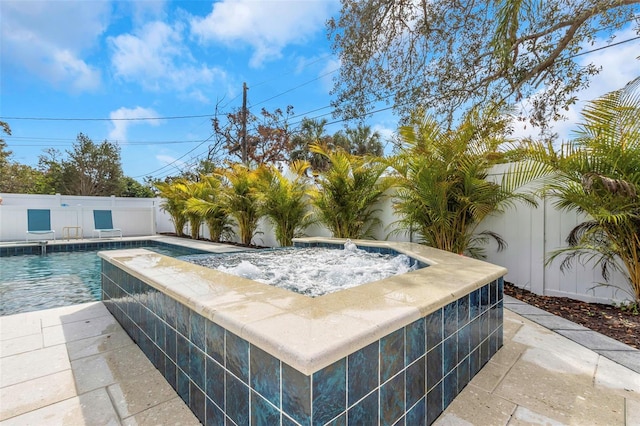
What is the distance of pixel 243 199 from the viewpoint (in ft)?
27.6

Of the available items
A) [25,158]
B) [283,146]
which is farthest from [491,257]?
[25,158]

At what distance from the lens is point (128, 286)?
273 centimetres

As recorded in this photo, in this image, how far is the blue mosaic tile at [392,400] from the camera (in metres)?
1.30

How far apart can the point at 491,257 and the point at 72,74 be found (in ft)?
53.3

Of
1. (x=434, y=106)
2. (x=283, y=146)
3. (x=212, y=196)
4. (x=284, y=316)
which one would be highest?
(x=283, y=146)

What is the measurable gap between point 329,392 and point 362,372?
170 mm

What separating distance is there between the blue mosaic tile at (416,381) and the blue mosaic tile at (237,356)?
0.71m

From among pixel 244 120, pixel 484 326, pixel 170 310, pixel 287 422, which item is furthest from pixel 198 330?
pixel 244 120

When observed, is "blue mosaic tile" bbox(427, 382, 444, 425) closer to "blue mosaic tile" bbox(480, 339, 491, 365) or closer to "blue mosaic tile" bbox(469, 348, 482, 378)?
"blue mosaic tile" bbox(469, 348, 482, 378)

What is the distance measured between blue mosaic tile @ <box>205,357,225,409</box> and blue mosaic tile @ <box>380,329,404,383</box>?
70cm

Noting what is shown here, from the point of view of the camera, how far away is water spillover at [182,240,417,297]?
299cm

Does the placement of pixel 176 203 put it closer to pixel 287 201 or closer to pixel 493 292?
pixel 287 201

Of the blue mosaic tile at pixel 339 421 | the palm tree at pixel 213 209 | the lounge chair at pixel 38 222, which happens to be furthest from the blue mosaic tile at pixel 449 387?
the lounge chair at pixel 38 222

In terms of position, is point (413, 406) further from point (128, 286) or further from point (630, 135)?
point (630, 135)
